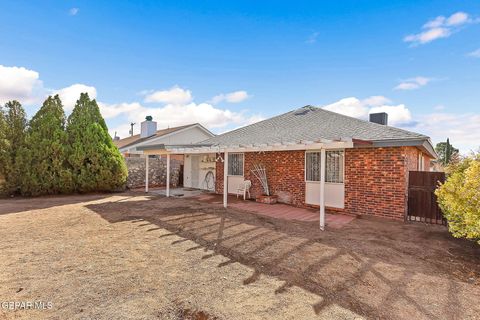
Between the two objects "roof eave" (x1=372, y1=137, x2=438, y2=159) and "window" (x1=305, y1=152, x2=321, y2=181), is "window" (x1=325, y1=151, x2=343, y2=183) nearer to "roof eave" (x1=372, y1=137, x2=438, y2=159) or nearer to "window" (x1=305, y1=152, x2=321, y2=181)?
"window" (x1=305, y1=152, x2=321, y2=181)

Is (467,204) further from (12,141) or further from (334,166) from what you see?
(12,141)

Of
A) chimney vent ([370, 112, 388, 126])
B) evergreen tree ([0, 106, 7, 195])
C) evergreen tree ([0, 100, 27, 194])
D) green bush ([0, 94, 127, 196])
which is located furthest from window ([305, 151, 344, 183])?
evergreen tree ([0, 106, 7, 195])

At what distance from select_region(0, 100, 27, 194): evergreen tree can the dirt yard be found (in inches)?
223

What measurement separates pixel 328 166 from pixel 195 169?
8587 mm

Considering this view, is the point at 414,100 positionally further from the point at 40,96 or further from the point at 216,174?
the point at 40,96

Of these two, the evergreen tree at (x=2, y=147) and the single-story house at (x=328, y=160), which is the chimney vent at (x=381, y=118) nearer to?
the single-story house at (x=328, y=160)

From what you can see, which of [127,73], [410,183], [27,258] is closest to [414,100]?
[410,183]

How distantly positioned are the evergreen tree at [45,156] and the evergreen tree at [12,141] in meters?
0.29

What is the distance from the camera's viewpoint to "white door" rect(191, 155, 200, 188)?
14.7 meters

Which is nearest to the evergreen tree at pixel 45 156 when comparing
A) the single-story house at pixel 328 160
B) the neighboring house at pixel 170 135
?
the single-story house at pixel 328 160

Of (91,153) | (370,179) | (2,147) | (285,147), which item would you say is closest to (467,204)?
(370,179)

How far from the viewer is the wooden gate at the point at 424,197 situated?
705cm

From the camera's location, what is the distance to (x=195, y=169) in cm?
1488

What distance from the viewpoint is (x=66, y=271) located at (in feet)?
12.2
